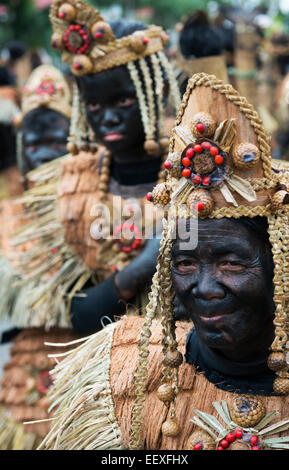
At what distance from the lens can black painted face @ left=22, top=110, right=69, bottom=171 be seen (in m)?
4.89

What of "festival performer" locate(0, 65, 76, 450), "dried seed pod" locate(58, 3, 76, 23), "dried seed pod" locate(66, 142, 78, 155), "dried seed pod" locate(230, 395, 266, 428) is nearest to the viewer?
"dried seed pod" locate(230, 395, 266, 428)

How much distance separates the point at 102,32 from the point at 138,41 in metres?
0.19

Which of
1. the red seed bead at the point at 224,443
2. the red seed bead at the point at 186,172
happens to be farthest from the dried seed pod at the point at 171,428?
the red seed bead at the point at 186,172

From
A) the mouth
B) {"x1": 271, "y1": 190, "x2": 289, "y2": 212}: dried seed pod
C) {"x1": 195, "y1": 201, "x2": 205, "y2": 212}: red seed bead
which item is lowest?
{"x1": 195, "y1": 201, "x2": 205, "y2": 212}: red seed bead

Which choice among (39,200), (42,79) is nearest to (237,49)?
(42,79)

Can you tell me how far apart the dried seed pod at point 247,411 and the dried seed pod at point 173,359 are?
223 mm

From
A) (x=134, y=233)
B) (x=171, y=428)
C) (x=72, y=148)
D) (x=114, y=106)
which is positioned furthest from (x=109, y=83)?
(x=171, y=428)

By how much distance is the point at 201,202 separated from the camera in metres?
2.13

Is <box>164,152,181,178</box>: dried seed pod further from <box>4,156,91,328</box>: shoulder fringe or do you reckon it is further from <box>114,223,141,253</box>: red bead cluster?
<box>4,156,91,328</box>: shoulder fringe

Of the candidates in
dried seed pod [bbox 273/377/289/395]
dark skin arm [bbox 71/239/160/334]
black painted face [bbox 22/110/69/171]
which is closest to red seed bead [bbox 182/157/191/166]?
dried seed pod [bbox 273/377/289/395]

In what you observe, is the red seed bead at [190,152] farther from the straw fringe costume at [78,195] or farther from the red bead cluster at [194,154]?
the straw fringe costume at [78,195]

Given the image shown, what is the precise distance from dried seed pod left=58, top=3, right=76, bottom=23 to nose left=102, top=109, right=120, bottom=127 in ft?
1.67
